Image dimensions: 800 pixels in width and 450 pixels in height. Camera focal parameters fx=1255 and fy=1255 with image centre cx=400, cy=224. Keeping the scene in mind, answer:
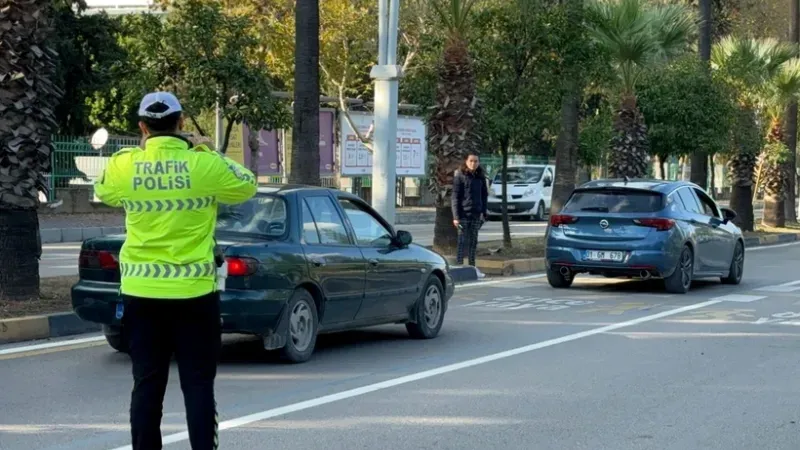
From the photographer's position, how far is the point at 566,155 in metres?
24.3

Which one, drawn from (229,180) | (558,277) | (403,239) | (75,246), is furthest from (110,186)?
(75,246)

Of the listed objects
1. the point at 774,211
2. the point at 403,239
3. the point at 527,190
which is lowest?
the point at 774,211

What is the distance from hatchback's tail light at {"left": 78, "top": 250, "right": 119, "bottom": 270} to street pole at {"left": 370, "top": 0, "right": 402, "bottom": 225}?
9657mm

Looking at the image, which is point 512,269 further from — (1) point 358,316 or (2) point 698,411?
(2) point 698,411

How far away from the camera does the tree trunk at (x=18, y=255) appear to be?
12289mm

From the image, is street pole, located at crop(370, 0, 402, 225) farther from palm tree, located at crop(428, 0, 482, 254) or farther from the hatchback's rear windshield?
the hatchback's rear windshield

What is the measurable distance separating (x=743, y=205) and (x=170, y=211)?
3082 centimetres

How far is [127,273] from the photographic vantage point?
5.57m

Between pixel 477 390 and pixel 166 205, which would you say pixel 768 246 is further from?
pixel 166 205

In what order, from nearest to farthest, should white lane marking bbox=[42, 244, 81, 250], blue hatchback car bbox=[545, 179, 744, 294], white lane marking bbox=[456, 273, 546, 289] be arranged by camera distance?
blue hatchback car bbox=[545, 179, 744, 294] < white lane marking bbox=[456, 273, 546, 289] < white lane marking bbox=[42, 244, 81, 250]

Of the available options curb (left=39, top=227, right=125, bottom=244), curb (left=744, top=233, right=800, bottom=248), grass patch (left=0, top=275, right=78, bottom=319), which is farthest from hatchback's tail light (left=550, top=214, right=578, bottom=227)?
curb (left=744, top=233, right=800, bottom=248)

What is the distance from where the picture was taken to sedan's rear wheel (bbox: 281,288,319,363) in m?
9.97

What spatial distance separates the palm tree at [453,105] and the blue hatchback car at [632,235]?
363 cm

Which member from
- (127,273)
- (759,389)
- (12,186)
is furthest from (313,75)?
(127,273)
